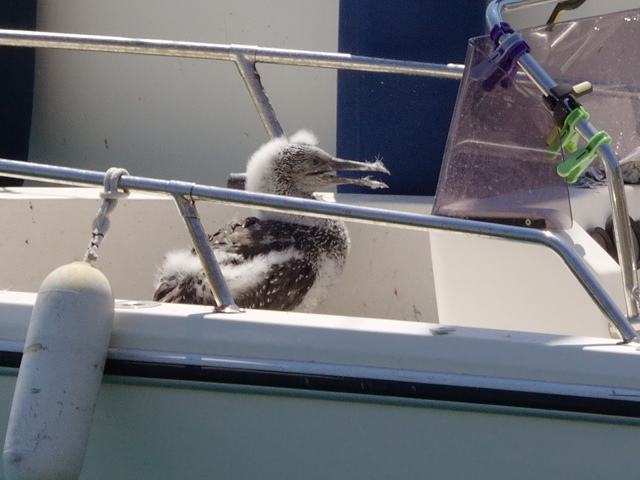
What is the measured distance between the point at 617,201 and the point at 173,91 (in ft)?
11.5

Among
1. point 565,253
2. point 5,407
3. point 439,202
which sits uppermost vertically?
point 439,202

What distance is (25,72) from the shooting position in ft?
15.5

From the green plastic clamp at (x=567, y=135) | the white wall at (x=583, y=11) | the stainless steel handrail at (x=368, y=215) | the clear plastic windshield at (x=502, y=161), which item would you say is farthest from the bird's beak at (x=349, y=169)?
the white wall at (x=583, y=11)

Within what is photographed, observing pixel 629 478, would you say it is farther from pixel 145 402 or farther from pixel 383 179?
pixel 383 179

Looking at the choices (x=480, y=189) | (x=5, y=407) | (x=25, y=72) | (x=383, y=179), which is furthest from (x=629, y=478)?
(x=25, y=72)

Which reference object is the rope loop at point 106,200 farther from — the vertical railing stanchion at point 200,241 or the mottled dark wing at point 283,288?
the mottled dark wing at point 283,288

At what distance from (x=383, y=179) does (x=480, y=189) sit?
43.6 inches

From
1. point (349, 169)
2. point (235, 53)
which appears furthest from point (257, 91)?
point (349, 169)

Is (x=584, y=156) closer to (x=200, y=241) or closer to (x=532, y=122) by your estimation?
(x=532, y=122)

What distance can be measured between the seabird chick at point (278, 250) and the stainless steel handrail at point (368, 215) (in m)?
0.68

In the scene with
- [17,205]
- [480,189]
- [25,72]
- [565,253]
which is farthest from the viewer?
Answer: [25,72]

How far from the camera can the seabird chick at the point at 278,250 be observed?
225cm

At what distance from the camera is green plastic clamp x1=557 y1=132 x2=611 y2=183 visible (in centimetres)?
166

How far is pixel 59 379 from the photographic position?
137 centimetres
